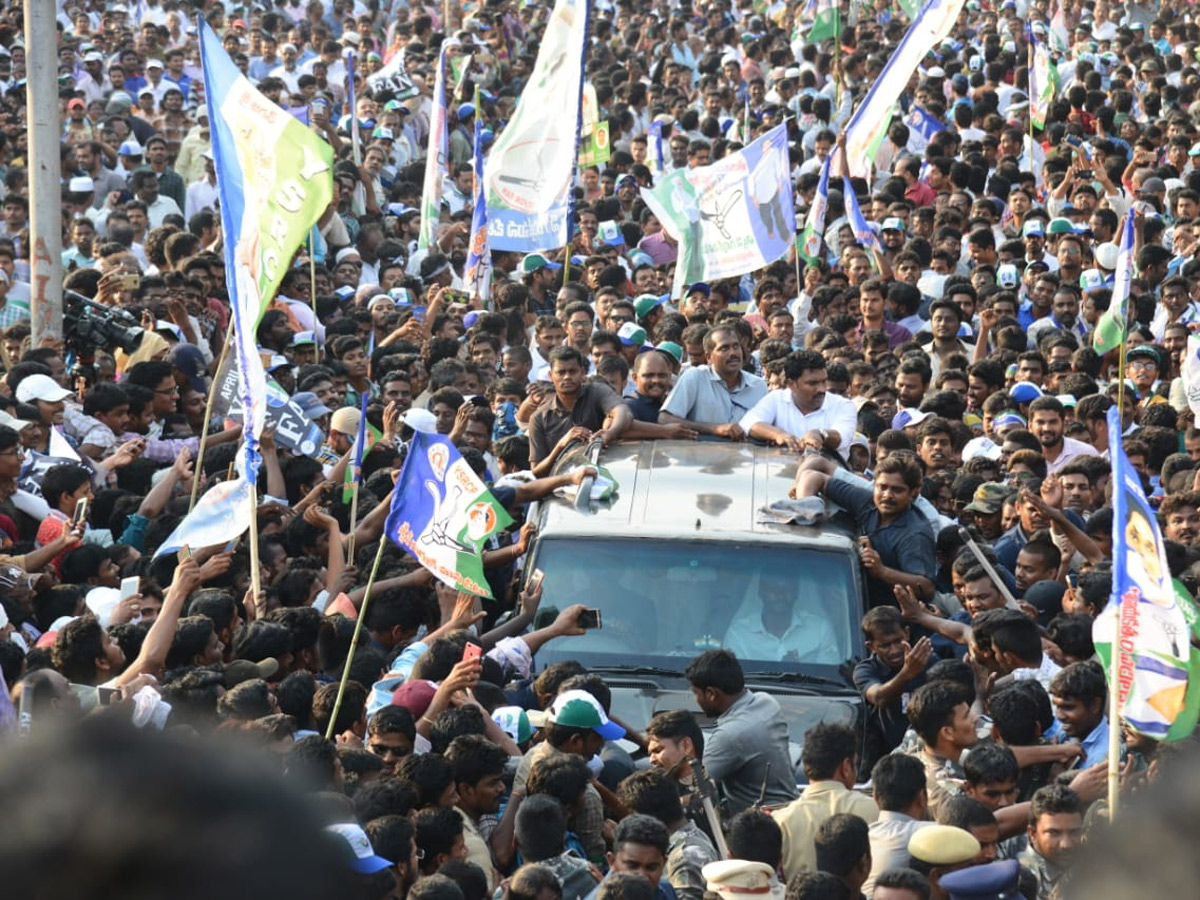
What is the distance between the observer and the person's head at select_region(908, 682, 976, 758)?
5973 millimetres

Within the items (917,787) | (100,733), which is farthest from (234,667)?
(100,733)

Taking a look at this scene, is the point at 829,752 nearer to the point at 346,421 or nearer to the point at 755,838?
the point at 755,838

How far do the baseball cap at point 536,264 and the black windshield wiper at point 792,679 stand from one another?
8.48 metres

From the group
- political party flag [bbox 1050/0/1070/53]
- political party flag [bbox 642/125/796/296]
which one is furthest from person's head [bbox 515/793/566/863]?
political party flag [bbox 1050/0/1070/53]

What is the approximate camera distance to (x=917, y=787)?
17.6 feet

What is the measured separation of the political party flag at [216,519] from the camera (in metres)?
7.61

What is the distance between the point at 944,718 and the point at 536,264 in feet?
32.0

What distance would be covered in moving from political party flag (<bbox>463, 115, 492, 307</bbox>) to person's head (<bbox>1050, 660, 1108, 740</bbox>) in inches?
301

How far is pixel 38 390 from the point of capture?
932 centimetres

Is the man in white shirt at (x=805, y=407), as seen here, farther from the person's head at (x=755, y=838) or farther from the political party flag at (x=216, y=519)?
the person's head at (x=755, y=838)

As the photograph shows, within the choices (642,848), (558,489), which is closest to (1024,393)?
(558,489)

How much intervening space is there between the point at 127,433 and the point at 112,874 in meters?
9.14

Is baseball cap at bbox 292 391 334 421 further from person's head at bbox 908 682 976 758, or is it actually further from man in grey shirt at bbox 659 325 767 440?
person's head at bbox 908 682 976 758

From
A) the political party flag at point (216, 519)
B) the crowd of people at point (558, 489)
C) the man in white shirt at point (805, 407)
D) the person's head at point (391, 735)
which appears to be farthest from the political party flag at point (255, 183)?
the man in white shirt at point (805, 407)
